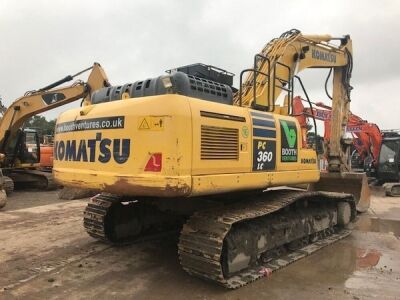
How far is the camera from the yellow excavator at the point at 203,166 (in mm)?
4383

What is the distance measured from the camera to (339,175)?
958 centimetres

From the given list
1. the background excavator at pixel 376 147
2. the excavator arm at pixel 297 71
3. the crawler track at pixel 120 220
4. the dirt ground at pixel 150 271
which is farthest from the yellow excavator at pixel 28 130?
the background excavator at pixel 376 147

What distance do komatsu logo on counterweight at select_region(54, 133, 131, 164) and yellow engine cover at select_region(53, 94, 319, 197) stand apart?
1cm

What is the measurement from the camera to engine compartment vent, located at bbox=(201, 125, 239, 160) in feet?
15.0

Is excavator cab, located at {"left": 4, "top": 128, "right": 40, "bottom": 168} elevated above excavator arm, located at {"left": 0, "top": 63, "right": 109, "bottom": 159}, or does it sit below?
below

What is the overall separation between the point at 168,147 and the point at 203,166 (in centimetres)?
45

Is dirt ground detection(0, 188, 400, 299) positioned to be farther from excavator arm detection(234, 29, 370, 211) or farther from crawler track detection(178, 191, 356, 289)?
excavator arm detection(234, 29, 370, 211)

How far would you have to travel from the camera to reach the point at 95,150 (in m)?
4.87

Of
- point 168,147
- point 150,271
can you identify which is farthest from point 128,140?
point 150,271

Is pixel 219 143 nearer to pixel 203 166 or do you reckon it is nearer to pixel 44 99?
pixel 203 166

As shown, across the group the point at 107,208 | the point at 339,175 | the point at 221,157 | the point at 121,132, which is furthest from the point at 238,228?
the point at 339,175

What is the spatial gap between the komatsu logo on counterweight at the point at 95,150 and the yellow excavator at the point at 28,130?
605 cm

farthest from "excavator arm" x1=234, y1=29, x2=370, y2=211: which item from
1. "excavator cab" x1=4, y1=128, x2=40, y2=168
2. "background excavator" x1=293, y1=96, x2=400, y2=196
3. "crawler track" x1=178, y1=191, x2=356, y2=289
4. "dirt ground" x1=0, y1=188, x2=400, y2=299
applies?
"excavator cab" x1=4, y1=128, x2=40, y2=168

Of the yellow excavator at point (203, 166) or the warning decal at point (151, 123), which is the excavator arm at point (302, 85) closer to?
the yellow excavator at point (203, 166)
